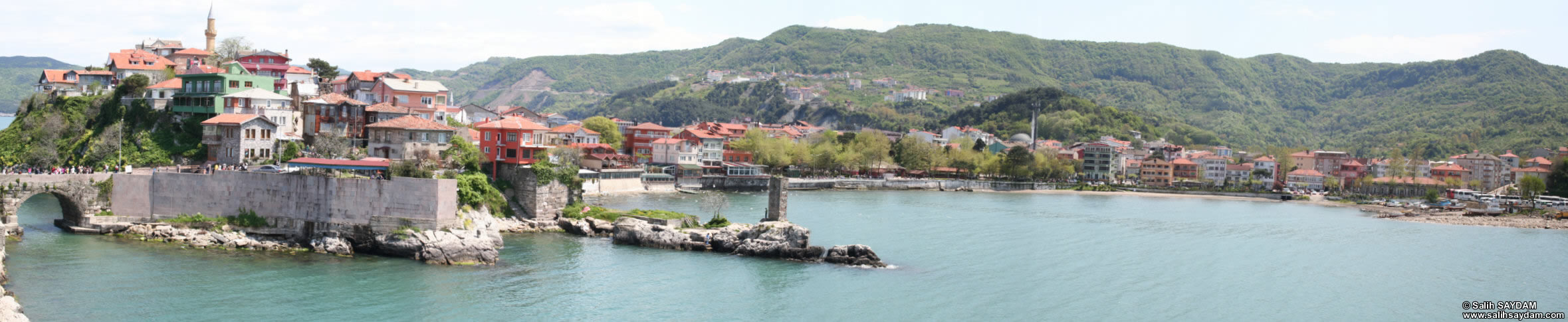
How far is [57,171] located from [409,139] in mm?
10184

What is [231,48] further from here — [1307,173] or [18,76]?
[18,76]

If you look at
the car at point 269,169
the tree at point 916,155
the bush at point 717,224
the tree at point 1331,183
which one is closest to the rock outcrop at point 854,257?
the bush at point 717,224

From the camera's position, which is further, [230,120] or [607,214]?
[230,120]

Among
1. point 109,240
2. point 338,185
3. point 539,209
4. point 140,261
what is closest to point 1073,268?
point 539,209

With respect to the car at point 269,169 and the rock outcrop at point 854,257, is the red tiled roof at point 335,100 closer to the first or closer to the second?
the car at point 269,169

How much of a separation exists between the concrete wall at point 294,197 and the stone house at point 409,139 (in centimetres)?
739

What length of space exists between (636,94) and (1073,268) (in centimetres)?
16079

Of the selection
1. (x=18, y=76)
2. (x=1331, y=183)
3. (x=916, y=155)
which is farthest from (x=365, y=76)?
(x=18, y=76)

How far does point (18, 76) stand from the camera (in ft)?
485

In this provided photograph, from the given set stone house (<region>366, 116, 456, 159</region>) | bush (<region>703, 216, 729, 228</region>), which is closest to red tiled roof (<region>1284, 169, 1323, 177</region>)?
bush (<region>703, 216, 729, 228</region>)

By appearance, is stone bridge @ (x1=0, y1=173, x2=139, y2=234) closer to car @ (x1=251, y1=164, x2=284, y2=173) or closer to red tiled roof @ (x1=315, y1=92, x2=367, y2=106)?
car @ (x1=251, y1=164, x2=284, y2=173)

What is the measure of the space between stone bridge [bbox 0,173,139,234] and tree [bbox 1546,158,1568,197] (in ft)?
262

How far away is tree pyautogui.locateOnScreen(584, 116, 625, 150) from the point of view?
250 feet

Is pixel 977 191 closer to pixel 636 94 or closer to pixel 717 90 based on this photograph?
pixel 717 90
